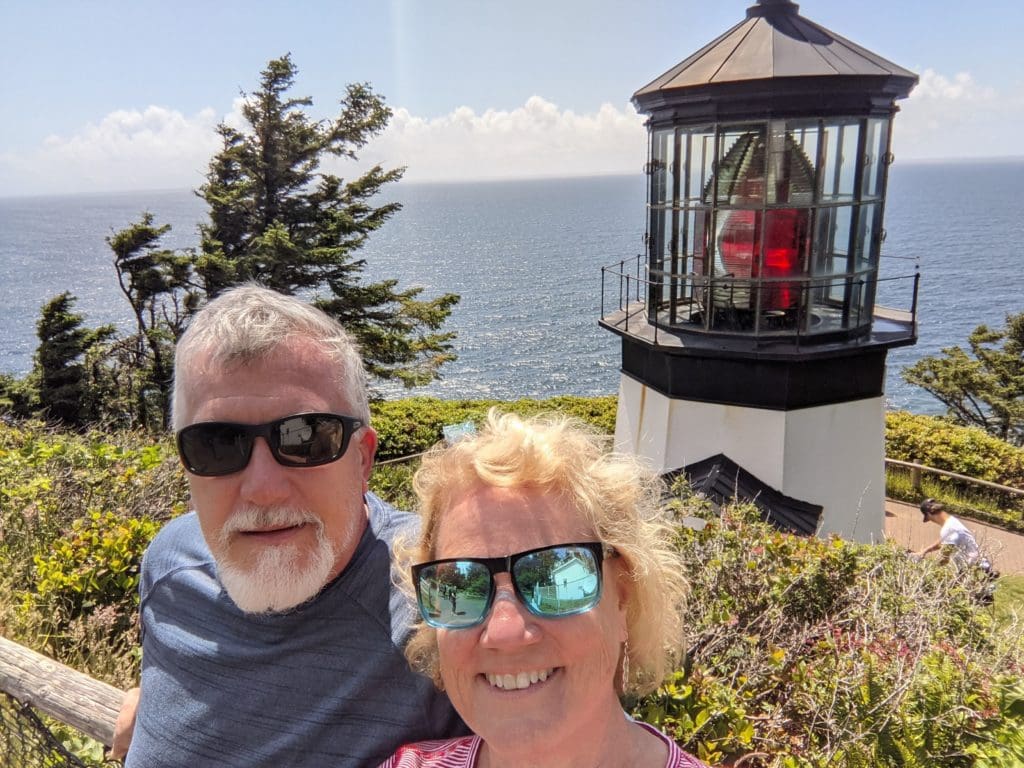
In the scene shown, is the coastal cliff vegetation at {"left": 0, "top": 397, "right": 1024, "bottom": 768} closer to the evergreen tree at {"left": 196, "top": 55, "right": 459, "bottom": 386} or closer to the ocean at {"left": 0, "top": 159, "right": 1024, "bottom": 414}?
the ocean at {"left": 0, "top": 159, "right": 1024, "bottom": 414}

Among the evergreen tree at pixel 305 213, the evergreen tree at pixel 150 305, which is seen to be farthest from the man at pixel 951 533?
the evergreen tree at pixel 150 305

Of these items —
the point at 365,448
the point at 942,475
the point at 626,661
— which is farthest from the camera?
the point at 942,475

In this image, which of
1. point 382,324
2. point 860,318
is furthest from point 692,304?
point 382,324

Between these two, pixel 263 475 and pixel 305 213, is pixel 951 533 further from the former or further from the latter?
pixel 305 213

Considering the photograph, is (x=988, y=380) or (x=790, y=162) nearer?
(x=790, y=162)

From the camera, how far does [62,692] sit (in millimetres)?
2525

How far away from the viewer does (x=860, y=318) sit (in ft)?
22.0

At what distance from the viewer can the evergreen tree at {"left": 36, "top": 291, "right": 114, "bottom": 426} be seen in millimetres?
18406

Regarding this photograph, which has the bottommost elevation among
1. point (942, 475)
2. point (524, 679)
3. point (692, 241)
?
point (942, 475)

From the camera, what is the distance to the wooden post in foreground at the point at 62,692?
244cm

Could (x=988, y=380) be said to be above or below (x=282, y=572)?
below

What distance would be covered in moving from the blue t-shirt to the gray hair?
0.45 meters

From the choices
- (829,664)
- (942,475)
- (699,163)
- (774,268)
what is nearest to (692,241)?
(699,163)

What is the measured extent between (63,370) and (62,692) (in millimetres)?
18736
